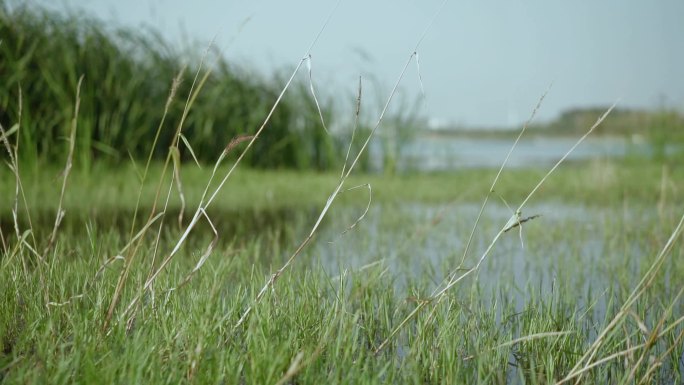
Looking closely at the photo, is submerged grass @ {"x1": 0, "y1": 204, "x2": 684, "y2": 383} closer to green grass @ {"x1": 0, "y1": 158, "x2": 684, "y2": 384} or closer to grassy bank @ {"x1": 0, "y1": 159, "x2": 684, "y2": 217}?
green grass @ {"x1": 0, "y1": 158, "x2": 684, "y2": 384}

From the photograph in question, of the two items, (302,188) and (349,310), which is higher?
(349,310)

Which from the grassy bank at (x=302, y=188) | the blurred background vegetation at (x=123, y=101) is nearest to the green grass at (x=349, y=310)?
the grassy bank at (x=302, y=188)

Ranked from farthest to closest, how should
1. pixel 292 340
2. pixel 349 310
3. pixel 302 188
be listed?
1. pixel 302 188
2. pixel 349 310
3. pixel 292 340

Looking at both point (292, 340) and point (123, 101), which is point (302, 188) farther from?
point (292, 340)

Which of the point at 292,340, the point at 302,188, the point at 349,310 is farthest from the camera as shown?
the point at 302,188

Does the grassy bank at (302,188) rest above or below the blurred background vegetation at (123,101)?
below

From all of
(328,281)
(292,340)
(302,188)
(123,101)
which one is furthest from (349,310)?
(123,101)

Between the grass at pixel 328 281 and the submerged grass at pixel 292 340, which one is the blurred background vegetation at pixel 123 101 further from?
the submerged grass at pixel 292 340

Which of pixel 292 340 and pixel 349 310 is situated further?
pixel 349 310

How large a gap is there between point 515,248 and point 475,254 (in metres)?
0.27

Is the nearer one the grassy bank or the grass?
the grass

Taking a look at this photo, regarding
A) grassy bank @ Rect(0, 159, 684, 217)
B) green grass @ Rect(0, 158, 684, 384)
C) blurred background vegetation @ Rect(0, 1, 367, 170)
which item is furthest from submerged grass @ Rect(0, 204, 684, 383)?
blurred background vegetation @ Rect(0, 1, 367, 170)

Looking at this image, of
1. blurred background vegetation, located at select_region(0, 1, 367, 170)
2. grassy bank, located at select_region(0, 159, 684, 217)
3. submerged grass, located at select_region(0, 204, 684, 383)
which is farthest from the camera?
blurred background vegetation, located at select_region(0, 1, 367, 170)

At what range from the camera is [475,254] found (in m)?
2.68
